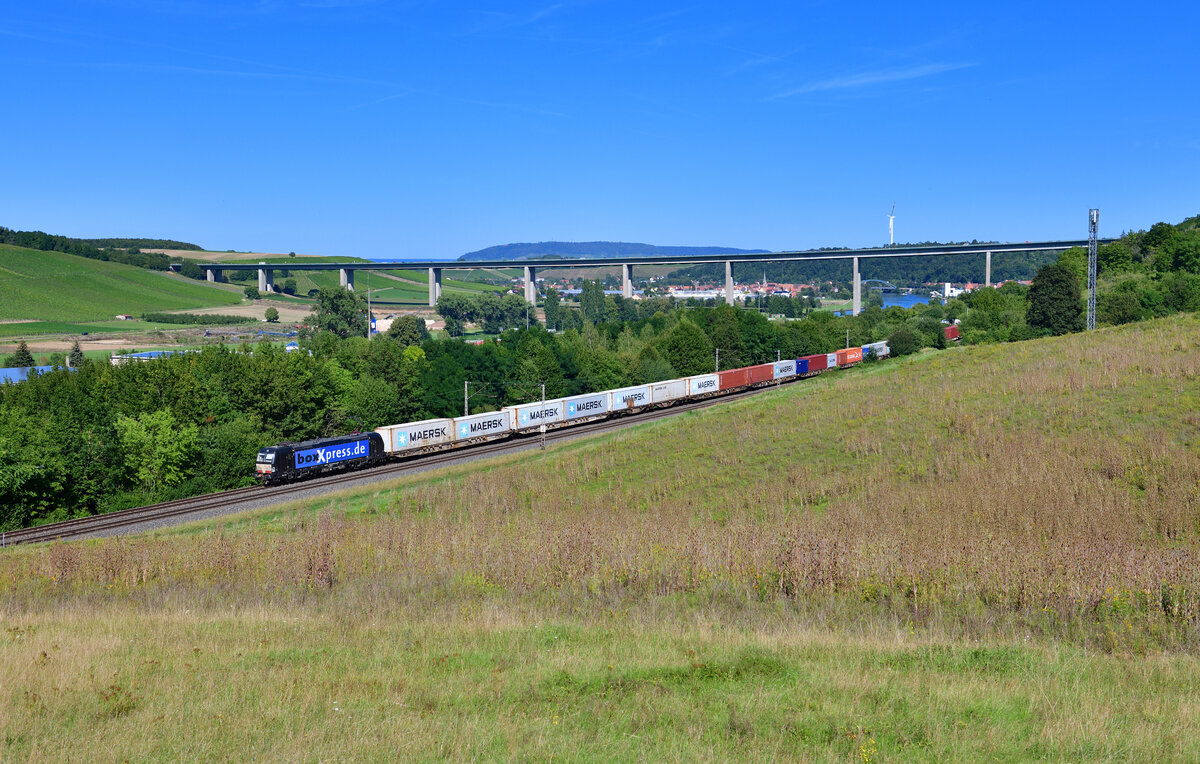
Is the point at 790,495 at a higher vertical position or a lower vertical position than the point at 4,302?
lower

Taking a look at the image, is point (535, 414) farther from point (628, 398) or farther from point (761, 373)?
point (761, 373)

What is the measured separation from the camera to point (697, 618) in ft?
54.5

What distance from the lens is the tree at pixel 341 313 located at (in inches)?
5787

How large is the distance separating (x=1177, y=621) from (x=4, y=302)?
715 feet

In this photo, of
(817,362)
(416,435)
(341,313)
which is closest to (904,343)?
(817,362)

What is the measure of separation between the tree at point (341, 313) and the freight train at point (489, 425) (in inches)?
3071

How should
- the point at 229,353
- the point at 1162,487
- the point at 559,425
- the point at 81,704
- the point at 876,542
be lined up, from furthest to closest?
the point at 229,353 → the point at 559,425 → the point at 1162,487 → the point at 876,542 → the point at 81,704

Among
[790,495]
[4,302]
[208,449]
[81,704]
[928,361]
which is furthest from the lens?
[4,302]

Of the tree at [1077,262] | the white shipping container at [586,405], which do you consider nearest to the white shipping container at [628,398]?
the white shipping container at [586,405]

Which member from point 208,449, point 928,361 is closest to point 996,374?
point 928,361

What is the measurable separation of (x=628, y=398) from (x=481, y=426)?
1833 centimetres

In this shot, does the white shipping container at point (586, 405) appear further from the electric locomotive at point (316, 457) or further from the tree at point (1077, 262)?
the tree at point (1077, 262)

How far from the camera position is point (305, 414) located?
7862 cm

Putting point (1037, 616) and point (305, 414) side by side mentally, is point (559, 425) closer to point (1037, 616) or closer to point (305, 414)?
point (305, 414)
